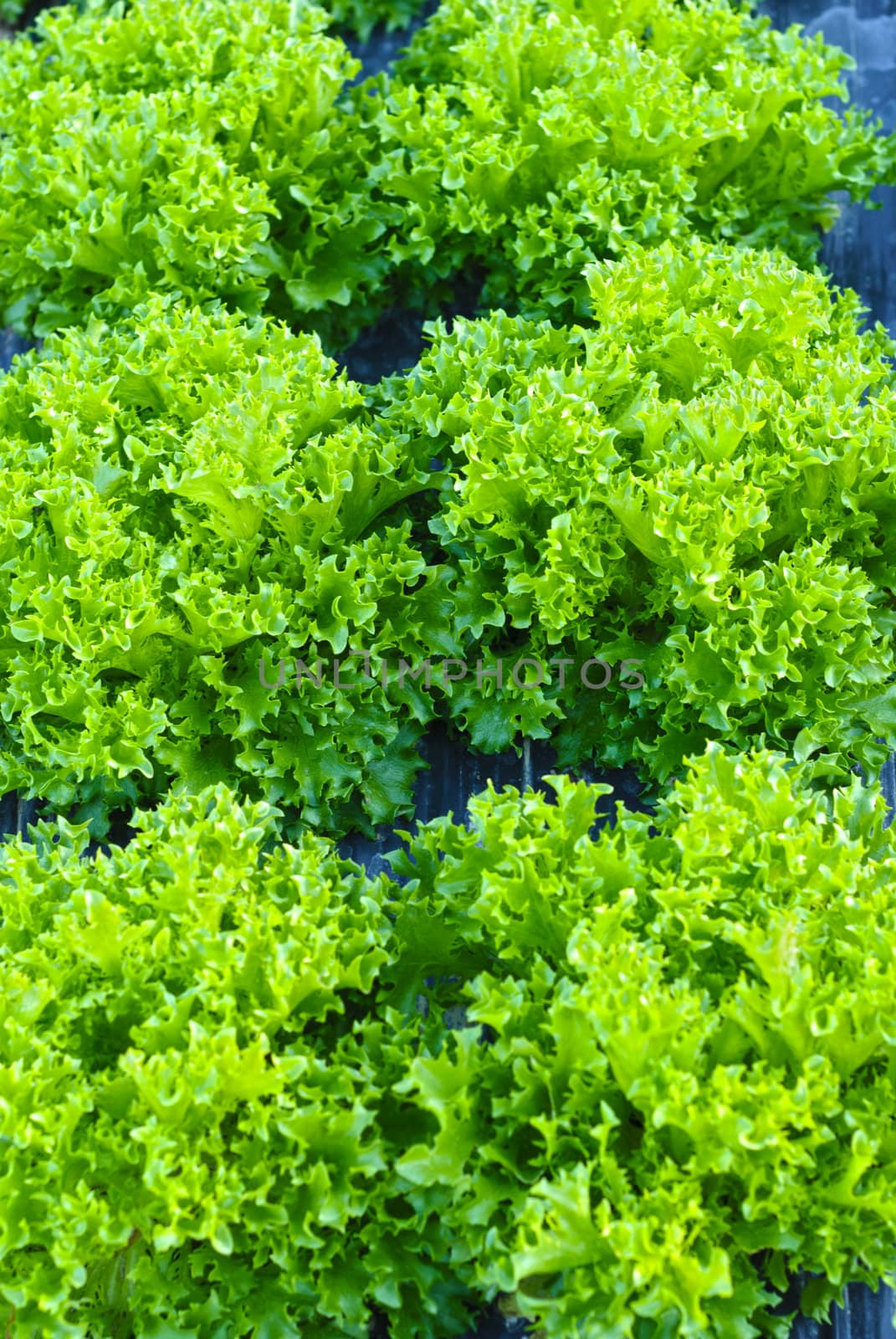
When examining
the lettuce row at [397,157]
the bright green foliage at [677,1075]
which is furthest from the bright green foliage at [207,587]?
the bright green foliage at [677,1075]

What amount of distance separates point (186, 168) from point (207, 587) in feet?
5.99

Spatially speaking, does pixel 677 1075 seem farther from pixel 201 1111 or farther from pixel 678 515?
pixel 678 515

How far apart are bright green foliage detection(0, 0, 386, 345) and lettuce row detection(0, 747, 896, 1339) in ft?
8.06

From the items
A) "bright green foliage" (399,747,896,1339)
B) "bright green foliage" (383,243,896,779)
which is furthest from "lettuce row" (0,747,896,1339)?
"bright green foliage" (383,243,896,779)

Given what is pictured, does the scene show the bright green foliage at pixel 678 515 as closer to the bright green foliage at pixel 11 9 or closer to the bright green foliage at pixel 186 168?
the bright green foliage at pixel 186 168

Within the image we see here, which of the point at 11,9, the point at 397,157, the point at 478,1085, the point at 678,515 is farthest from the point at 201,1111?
the point at 11,9

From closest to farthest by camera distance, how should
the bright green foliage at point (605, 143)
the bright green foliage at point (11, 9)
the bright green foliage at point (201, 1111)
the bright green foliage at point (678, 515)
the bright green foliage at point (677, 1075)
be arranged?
the bright green foliage at point (677, 1075), the bright green foliage at point (201, 1111), the bright green foliage at point (678, 515), the bright green foliage at point (605, 143), the bright green foliage at point (11, 9)

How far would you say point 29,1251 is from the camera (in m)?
3.68

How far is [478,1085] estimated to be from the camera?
3738 millimetres

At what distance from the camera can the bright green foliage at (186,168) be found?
553cm

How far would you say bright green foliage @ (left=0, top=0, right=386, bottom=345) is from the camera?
5.53 metres

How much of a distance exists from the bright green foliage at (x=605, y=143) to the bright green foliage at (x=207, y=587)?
3.51ft

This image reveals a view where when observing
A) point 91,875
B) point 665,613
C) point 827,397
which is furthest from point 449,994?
point 827,397

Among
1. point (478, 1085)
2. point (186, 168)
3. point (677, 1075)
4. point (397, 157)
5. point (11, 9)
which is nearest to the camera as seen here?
point (677, 1075)
